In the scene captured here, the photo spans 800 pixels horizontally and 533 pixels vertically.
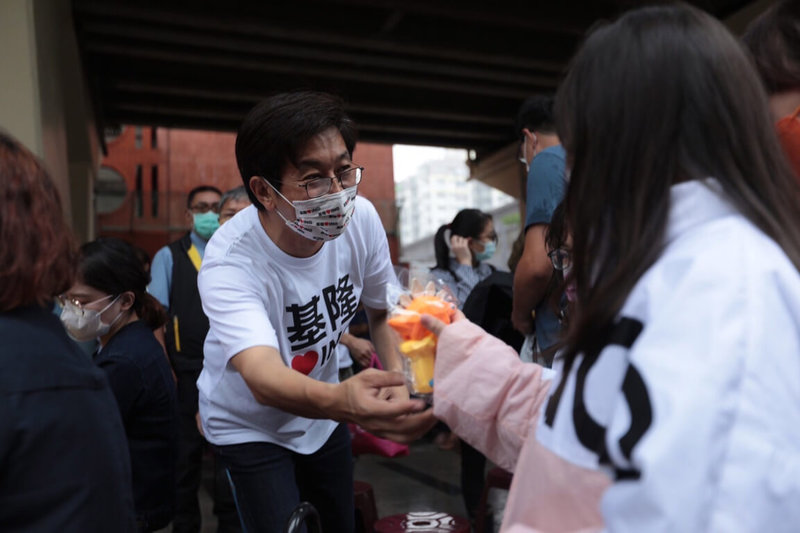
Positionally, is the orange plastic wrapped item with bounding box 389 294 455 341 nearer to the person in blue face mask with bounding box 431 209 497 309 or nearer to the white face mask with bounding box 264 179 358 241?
the white face mask with bounding box 264 179 358 241

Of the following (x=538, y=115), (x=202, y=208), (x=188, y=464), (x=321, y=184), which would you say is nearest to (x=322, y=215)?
(x=321, y=184)

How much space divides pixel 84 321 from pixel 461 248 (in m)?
2.75

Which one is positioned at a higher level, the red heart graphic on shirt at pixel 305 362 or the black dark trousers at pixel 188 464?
the red heart graphic on shirt at pixel 305 362

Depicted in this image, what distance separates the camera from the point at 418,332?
1465mm

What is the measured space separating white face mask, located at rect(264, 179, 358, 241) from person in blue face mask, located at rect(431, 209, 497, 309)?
2.82m

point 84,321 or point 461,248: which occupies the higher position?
point 461,248

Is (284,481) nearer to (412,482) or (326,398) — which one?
(326,398)

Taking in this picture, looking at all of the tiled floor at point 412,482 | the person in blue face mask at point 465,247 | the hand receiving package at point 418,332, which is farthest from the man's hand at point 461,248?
the hand receiving package at point 418,332

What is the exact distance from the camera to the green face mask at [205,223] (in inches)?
191

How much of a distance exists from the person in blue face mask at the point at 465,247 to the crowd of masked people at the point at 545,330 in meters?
2.08

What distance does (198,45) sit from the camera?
31.9ft

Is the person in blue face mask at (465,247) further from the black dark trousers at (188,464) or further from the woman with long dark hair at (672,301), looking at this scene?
Answer: the woman with long dark hair at (672,301)

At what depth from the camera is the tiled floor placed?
5.45 meters

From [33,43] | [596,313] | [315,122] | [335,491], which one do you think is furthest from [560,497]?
[33,43]
